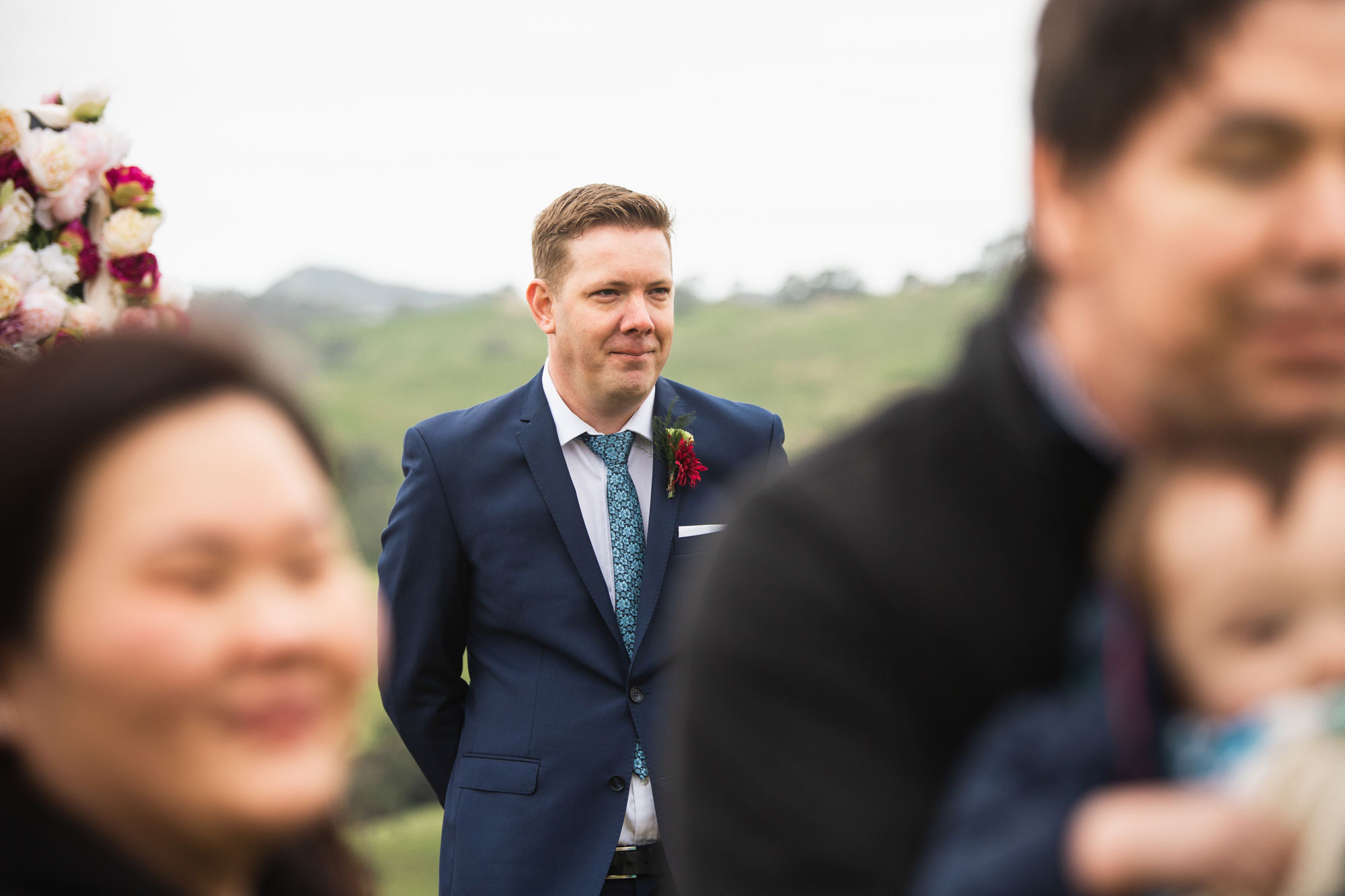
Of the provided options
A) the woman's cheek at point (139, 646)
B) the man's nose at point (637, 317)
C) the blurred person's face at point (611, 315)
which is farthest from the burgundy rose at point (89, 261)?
the woman's cheek at point (139, 646)

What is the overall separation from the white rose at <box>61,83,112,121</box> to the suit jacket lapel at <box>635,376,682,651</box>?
2.25m

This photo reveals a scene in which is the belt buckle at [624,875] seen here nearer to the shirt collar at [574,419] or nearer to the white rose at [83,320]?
the shirt collar at [574,419]

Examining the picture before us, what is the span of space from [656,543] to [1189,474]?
11.5 feet

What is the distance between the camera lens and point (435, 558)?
4629mm

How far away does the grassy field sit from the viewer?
22.5m

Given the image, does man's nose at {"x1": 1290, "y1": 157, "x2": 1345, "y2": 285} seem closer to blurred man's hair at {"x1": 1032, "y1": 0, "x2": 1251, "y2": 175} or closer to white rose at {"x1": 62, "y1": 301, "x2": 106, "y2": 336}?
blurred man's hair at {"x1": 1032, "y1": 0, "x2": 1251, "y2": 175}

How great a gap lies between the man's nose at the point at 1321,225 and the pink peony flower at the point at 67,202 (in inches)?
130

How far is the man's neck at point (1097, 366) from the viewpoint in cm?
137

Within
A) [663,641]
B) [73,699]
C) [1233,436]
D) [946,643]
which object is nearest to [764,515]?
[946,643]

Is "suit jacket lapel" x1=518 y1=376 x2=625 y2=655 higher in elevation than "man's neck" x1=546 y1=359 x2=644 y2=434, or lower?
lower

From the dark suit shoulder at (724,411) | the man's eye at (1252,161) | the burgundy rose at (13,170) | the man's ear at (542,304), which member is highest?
the burgundy rose at (13,170)

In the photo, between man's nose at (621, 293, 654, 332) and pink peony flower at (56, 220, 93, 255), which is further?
man's nose at (621, 293, 654, 332)

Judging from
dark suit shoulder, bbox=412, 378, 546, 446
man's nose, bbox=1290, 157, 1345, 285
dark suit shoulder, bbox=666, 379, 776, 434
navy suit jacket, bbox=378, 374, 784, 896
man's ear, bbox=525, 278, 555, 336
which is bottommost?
navy suit jacket, bbox=378, 374, 784, 896

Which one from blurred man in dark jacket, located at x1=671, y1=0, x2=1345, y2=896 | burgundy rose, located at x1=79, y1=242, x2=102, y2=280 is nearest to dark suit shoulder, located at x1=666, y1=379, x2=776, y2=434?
burgundy rose, located at x1=79, y1=242, x2=102, y2=280
